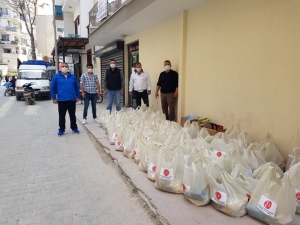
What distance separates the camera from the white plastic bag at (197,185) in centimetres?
250

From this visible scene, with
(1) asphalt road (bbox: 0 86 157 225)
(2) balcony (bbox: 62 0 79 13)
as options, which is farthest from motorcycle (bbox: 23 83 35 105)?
(2) balcony (bbox: 62 0 79 13)

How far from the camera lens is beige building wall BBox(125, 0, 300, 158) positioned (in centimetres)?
336

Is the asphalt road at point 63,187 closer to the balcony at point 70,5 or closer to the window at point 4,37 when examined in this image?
the balcony at point 70,5

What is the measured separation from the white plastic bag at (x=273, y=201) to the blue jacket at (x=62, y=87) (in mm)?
4556

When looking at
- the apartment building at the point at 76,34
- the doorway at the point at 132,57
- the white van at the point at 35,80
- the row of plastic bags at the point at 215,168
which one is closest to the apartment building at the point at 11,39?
the apartment building at the point at 76,34

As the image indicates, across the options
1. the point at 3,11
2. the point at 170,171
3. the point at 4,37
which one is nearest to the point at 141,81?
the point at 170,171

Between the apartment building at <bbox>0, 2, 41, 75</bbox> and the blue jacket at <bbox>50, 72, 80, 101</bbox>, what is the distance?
5129cm

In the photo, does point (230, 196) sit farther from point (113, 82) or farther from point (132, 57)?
point (132, 57)

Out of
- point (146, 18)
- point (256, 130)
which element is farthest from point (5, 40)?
point (256, 130)

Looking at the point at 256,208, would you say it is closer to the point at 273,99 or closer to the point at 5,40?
the point at 273,99

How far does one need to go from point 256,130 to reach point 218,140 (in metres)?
0.97

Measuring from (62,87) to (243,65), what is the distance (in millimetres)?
3917

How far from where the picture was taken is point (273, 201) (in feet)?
6.89

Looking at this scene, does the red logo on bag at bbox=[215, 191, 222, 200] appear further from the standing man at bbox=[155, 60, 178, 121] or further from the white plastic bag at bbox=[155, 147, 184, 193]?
the standing man at bbox=[155, 60, 178, 121]
